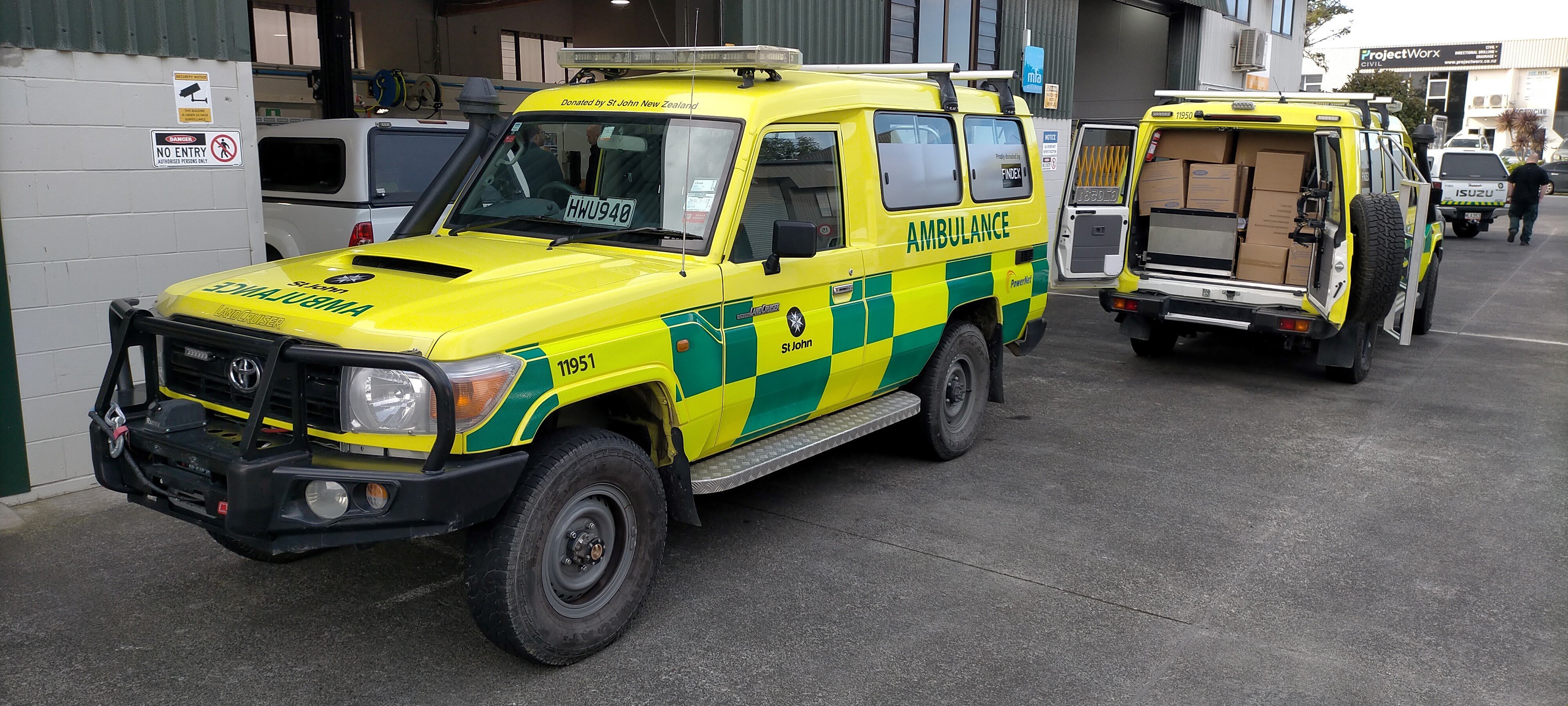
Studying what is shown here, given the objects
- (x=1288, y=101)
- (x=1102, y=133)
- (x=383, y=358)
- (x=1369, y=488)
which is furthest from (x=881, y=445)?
(x=1102, y=133)

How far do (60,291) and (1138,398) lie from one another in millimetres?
7256

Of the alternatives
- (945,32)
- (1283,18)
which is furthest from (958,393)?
(1283,18)

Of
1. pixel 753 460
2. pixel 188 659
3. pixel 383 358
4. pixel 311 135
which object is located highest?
pixel 311 135

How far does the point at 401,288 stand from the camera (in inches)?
167

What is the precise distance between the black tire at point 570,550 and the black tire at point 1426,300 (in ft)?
31.8

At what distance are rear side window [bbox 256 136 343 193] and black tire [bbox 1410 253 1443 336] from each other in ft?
33.4

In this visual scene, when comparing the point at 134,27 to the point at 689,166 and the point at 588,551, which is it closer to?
the point at 689,166

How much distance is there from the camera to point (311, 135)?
9266mm

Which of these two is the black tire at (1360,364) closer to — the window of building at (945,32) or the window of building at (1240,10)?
the window of building at (945,32)

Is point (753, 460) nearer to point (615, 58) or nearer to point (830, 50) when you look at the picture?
point (615, 58)

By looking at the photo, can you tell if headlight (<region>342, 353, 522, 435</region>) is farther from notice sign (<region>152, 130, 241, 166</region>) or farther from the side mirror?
notice sign (<region>152, 130, 241, 166</region>)

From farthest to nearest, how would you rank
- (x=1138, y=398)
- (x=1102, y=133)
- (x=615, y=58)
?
(x=1102, y=133), (x=1138, y=398), (x=615, y=58)

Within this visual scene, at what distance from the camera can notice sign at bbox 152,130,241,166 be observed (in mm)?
6410

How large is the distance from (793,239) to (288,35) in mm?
21225
